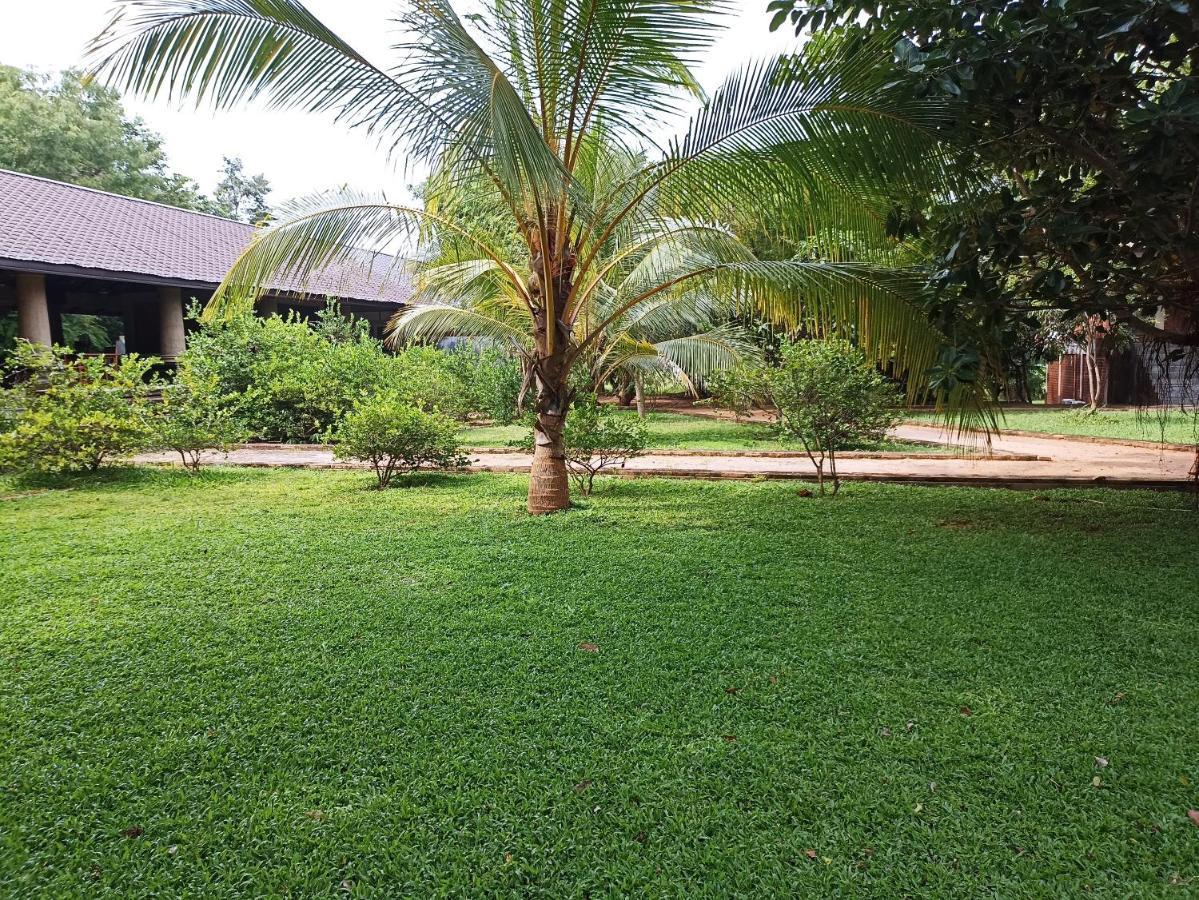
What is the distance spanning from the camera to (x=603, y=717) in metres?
2.69

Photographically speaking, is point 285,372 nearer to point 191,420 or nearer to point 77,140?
point 191,420

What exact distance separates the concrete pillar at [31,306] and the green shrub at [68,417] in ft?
16.1

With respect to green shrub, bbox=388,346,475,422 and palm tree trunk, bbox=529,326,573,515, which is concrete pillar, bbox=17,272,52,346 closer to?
green shrub, bbox=388,346,475,422

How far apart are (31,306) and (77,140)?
21.6m

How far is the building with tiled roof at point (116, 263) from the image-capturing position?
1217 cm

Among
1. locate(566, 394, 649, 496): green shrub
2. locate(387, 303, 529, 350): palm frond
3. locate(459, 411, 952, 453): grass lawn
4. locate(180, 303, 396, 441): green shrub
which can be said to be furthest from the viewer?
locate(180, 303, 396, 441): green shrub

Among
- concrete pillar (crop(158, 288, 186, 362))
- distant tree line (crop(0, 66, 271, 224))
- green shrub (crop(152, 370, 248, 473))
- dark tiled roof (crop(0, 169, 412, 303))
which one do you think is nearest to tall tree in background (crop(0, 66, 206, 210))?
distant tree line (crop(0, 66, 271, 224))

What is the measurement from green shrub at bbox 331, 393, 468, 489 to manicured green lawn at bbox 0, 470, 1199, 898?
2.40 m

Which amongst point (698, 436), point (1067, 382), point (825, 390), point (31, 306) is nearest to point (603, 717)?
point (825, 390)

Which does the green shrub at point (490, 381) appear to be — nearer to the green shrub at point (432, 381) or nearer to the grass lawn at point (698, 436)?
the green shrub at point (432, 381)

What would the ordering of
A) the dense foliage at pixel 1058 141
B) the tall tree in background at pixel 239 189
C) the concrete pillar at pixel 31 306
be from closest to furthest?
the dense foliage at pixel 1058 141 < the concrete pillar at pixel 31 306 < the tall tree in background at pixel 239 189

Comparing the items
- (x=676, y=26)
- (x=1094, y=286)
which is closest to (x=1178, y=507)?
(x=1094, y=286)

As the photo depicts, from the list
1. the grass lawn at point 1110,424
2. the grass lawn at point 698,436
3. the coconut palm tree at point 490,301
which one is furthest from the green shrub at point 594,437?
the grass lawn at point 1110,424

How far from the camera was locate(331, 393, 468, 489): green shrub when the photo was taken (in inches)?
292
